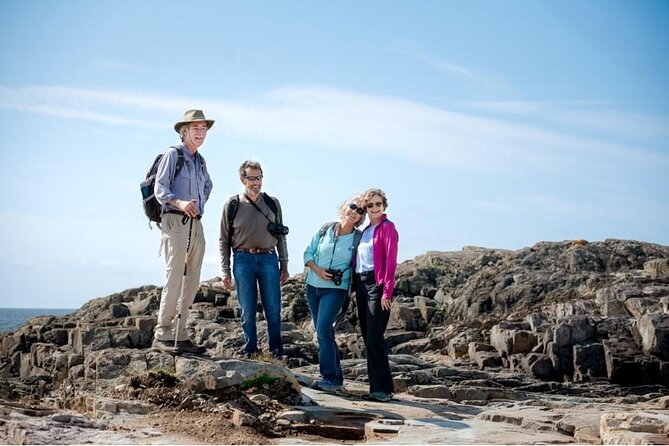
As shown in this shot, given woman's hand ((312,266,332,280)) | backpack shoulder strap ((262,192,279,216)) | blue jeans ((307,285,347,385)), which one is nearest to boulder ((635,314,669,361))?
blue jeans ((307,285,347,385))

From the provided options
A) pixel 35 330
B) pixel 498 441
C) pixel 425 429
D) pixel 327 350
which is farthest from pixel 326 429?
pixel 35 330

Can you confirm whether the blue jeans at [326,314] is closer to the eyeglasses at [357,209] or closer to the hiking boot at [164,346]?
the eyeglasses at [357,209]

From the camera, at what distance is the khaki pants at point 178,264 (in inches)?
410

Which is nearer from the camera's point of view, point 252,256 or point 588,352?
point 252,256

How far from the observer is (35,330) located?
28984 millimetres

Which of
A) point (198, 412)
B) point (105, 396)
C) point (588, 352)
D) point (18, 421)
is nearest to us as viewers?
point (18, 421)

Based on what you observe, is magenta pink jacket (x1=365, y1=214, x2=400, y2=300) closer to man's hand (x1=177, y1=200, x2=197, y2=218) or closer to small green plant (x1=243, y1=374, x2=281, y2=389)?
small green plant (x1=243, y1=374, x2=281, y2=389)

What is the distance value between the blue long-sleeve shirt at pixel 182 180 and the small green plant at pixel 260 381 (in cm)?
226

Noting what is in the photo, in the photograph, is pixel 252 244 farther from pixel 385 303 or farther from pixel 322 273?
pixel 385 303

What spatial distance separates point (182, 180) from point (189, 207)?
537 millimetres

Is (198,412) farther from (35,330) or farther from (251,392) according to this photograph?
(35,330)

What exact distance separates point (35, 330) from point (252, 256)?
65.7 feet

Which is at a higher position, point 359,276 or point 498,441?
point 359,276

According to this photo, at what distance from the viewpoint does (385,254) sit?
1105 centimetres
